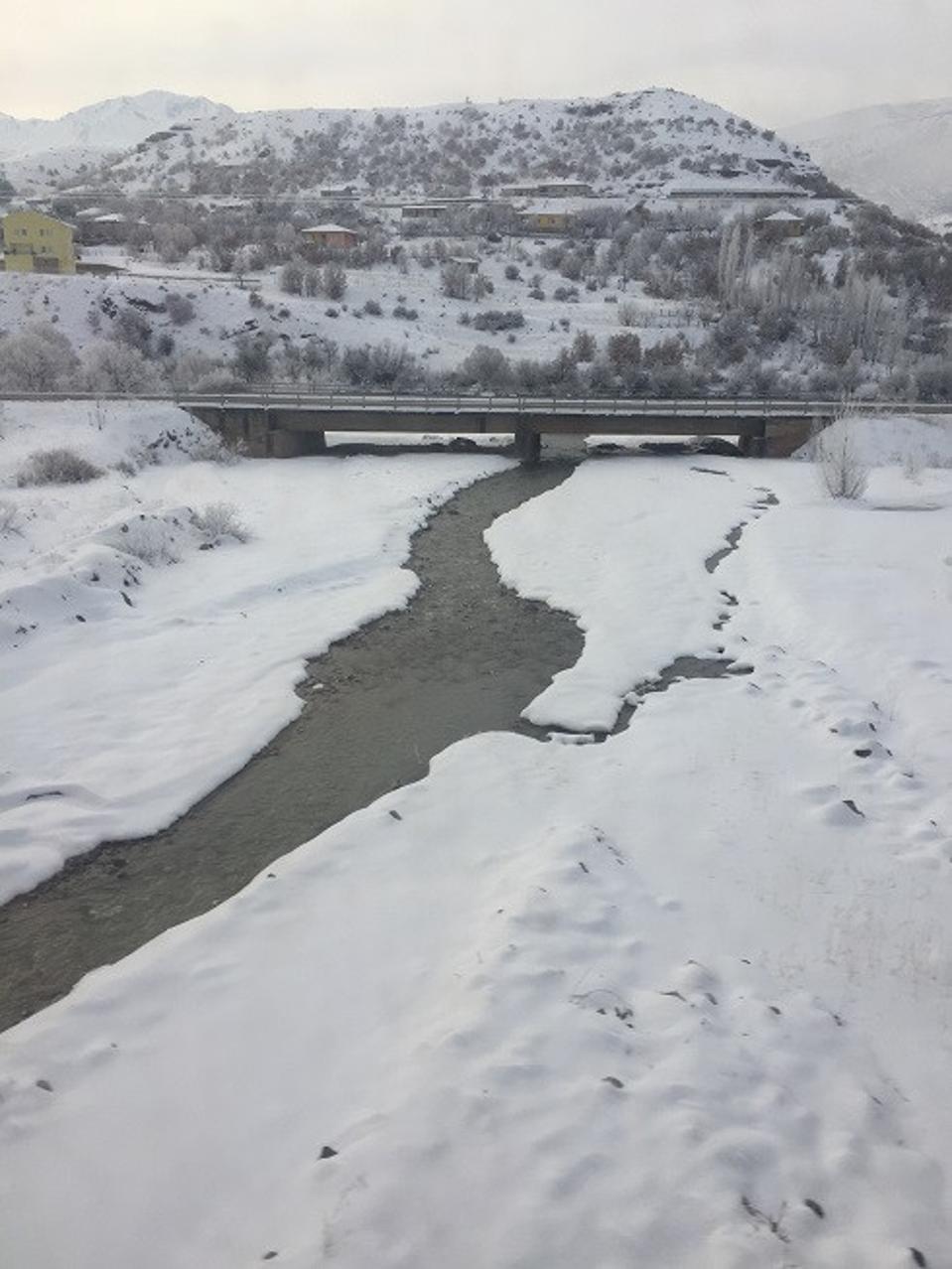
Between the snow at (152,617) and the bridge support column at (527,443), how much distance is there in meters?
4.74

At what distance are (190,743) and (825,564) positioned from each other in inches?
617

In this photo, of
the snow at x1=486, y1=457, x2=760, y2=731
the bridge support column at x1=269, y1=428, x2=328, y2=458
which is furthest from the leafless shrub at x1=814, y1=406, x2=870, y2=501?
the bridge support column at x1=269, y1=428, x2=328, y2=458

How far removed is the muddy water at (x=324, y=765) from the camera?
32.4ft

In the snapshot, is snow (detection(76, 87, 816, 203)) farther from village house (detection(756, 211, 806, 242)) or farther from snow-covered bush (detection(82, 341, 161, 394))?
snow-covered bush (detection(82, 341, 161, 394))

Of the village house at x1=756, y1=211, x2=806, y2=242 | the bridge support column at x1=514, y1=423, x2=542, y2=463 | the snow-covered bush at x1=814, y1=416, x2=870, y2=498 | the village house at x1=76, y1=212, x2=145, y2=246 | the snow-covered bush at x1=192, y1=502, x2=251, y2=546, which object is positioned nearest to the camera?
the snow-covered bush at x1=192, y1=502, x2=251, y2=546

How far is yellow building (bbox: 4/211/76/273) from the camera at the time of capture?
59.1m

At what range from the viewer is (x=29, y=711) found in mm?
14344

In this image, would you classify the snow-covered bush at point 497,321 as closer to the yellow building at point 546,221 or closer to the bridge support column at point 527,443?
the bridge support column at point 527,443

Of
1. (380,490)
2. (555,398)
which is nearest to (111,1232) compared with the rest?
(380,490)

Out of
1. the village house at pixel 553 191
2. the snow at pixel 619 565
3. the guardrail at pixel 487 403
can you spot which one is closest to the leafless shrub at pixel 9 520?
the snow at pixel 619 565

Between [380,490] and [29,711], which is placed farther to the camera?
[380,490]

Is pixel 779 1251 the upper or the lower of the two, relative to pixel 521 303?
lower

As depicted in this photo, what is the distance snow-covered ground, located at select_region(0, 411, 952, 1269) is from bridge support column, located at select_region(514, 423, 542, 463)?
23.5m

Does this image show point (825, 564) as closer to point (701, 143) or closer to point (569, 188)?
point (569, 188)
